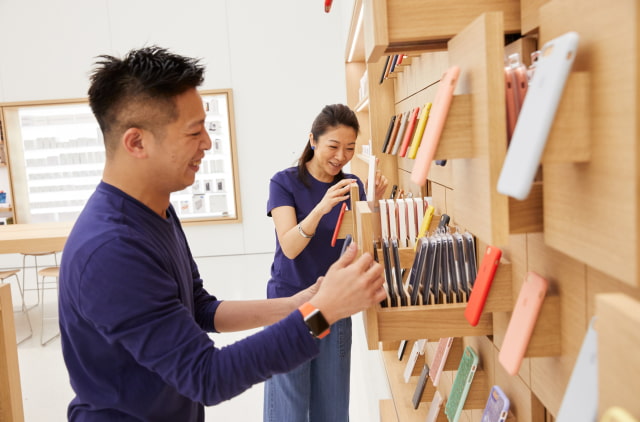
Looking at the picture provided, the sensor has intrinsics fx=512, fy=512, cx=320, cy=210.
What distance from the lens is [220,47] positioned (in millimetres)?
7258

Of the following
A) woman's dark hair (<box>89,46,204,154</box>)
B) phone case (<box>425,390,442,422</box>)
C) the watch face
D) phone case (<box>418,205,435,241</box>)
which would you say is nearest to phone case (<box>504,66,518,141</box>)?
the watch face

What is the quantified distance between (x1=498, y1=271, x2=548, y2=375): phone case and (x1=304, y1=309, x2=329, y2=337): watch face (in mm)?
362

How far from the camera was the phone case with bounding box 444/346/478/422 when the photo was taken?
5.19 feet

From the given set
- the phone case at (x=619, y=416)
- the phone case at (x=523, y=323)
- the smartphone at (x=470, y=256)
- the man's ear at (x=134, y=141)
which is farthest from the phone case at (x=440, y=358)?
the phone case at (x=619, y=416)

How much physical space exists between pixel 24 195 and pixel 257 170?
355 centimetres

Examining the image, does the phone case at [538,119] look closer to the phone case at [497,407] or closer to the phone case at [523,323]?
the phone case at [523,323]

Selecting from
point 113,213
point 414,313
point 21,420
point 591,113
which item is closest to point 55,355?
point 21,420

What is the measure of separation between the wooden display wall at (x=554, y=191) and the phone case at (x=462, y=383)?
79mm

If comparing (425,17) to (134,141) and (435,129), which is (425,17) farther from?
(134,141)

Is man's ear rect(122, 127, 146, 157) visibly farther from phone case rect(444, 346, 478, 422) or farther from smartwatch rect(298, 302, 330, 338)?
phone case rect(444, 346, 478, 422)

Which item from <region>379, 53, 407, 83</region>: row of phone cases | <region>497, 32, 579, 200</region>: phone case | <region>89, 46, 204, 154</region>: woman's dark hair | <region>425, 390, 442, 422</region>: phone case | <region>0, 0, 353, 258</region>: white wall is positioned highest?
<region>0, 0, 353, 258</region>: white wall

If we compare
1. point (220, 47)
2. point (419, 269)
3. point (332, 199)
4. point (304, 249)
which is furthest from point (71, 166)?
point (419, 269)

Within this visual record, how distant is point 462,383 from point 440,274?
1.83 ft

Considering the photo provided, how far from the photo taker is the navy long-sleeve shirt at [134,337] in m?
1.08
